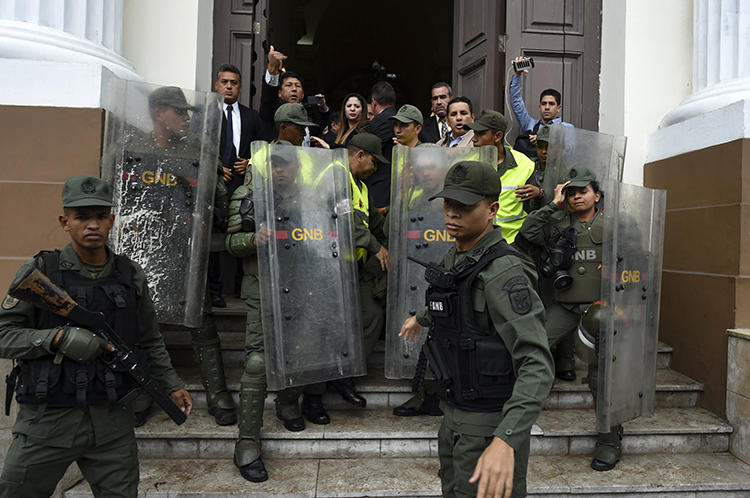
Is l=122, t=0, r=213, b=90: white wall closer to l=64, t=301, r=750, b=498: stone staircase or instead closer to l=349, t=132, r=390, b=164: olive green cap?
l=349, t=132, r=390, b=164: olive green cap

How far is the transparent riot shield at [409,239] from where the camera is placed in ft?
11.4

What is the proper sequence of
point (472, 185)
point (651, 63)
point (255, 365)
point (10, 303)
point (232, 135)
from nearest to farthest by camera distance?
point (472, 185), point (10, 303), point (255, 365), point (232, 135), point (651, 63)

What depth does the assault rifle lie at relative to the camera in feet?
6.47

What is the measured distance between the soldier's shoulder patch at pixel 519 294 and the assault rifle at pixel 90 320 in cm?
153

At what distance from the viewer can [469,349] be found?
74.6 inches

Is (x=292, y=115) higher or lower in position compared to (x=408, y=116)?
lower

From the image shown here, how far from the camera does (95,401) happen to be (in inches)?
85.0

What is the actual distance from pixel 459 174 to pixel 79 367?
165cm

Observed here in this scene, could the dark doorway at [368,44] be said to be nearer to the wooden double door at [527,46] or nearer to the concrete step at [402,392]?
the wooden double door at [527,46]

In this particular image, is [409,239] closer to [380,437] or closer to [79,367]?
[380,437]

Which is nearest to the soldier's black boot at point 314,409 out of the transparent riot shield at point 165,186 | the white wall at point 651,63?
the transparent riot shield at point 165,186

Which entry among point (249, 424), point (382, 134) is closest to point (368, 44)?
point (382, 134)

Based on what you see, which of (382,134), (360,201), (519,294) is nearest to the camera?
(519,294)

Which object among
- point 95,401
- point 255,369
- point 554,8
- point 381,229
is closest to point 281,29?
point 554,8
